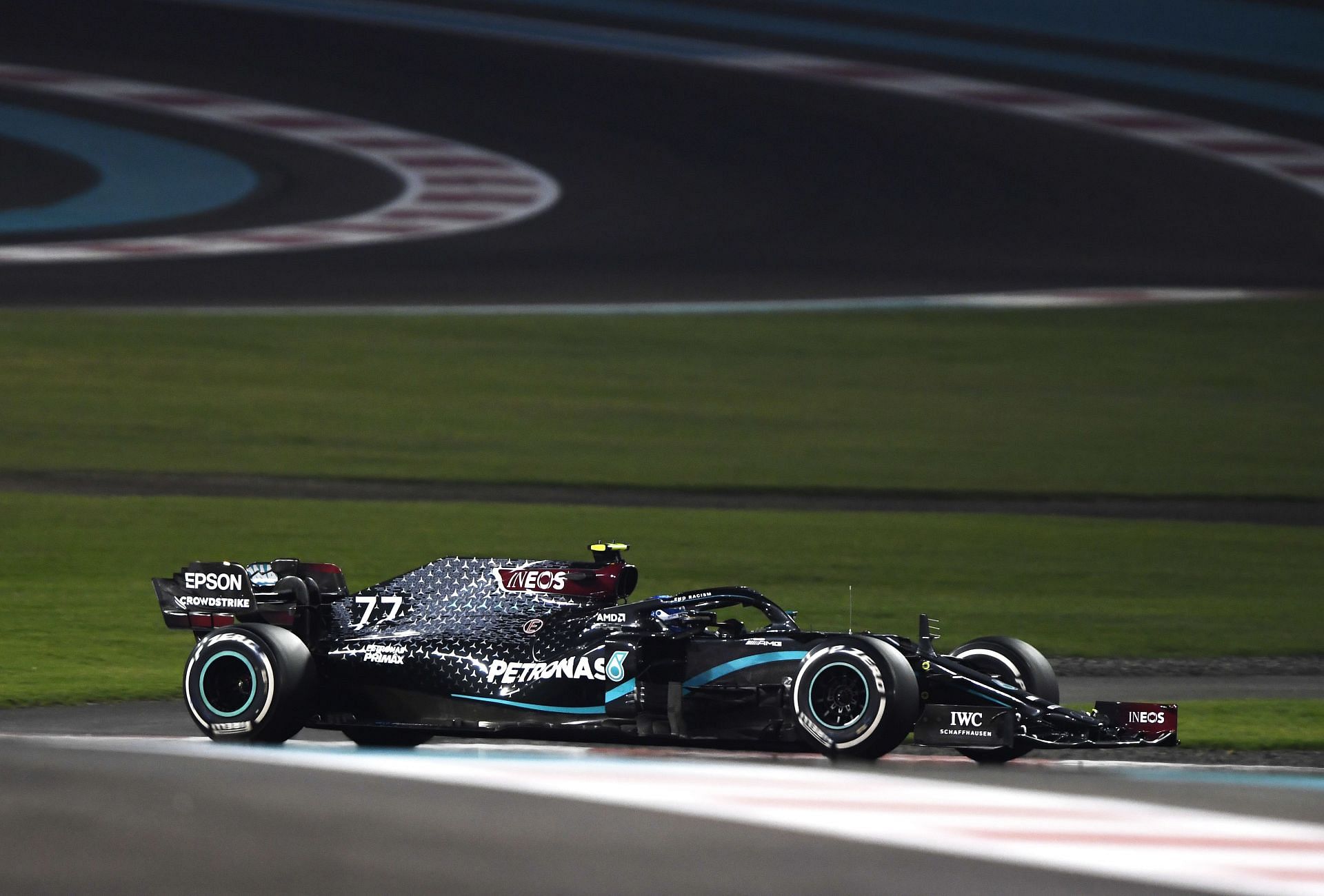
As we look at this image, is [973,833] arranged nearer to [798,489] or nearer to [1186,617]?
[1186,617]

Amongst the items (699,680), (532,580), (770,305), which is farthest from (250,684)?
(770,305)

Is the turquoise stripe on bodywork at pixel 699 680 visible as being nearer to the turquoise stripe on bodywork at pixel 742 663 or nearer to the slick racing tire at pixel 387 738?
the turquoise stripe on bodywork at pixel 742 663

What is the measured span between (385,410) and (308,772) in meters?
16.3

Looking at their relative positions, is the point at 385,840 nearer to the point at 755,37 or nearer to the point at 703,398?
the point at 703,398

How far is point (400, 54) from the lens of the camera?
121ft

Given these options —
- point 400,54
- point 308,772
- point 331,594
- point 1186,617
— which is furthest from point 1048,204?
point 308,772

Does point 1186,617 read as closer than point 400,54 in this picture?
Yes

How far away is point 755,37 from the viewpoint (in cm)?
3931

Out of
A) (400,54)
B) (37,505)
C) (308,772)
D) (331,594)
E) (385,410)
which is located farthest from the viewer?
(400,54)

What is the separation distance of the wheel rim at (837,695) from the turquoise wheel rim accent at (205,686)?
7.86 feet

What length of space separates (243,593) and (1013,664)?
3.31 metres

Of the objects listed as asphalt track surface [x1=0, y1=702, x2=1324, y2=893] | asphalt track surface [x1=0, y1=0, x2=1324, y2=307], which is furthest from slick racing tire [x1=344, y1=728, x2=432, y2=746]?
asphalt track surface [x1=0, y1=0, x2=1324, y2=307]

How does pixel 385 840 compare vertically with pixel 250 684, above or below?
below

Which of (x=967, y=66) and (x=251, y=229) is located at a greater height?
(x=967, y=66)
